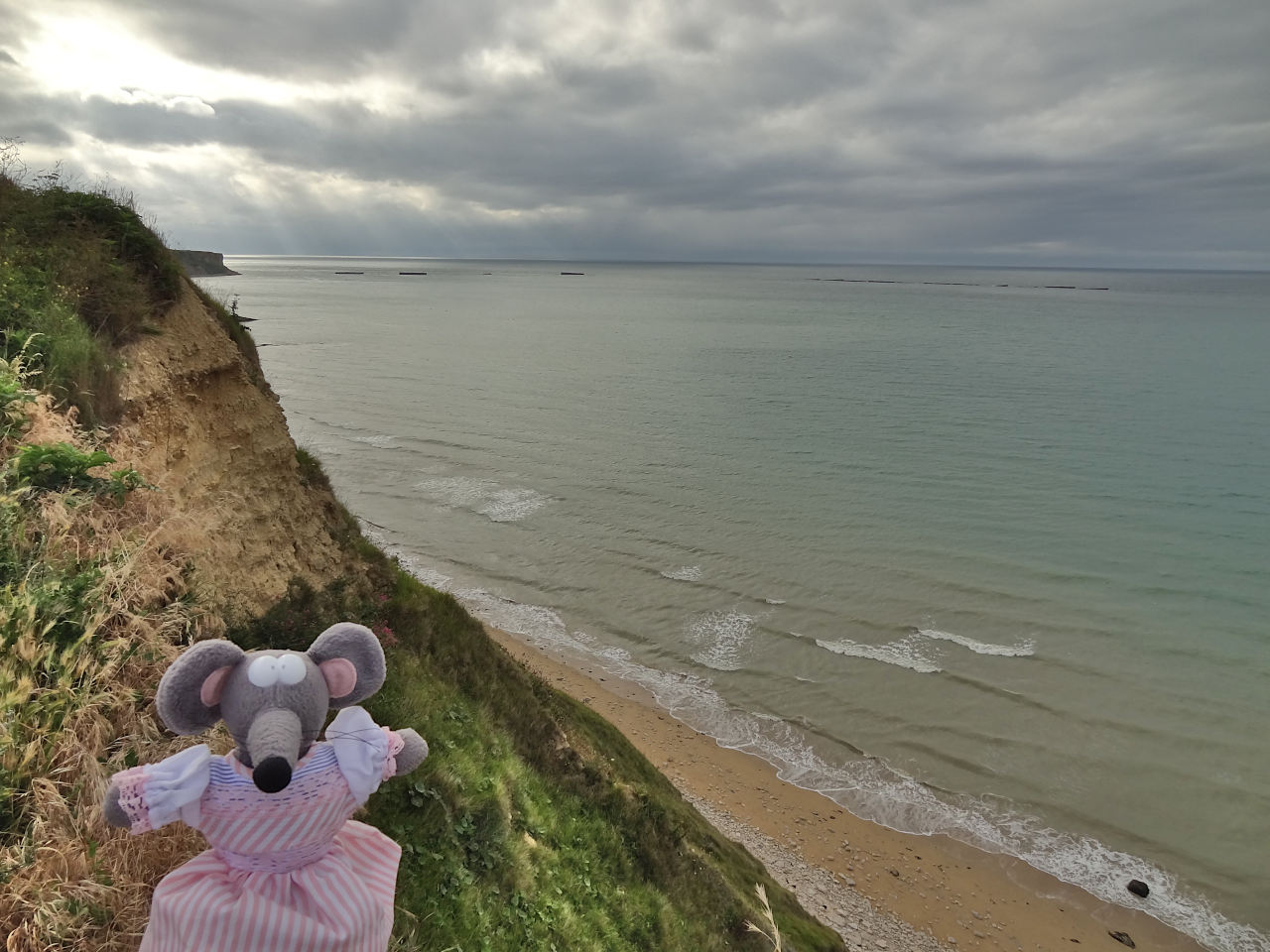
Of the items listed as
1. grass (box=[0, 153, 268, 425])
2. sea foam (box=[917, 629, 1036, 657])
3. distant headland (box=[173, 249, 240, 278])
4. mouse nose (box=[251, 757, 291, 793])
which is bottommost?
sea foam (box=[917, 629, 1036, 657])

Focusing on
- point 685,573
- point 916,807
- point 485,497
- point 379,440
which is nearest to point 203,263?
point 379,440

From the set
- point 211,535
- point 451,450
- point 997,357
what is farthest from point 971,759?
point 997,357

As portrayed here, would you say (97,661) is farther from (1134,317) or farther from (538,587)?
(1134,317)

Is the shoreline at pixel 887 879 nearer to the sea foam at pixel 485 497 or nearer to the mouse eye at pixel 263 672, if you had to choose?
the mouse eye at pixel 263 672

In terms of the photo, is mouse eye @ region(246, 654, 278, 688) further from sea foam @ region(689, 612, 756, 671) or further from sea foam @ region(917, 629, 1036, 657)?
sea foam @ region(917, 629, 1036, 657)

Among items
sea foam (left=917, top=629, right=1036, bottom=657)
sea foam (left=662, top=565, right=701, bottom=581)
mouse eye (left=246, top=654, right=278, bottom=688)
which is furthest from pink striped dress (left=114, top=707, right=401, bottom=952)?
sea foam (left=662, top=565, right=701, bottom=581)

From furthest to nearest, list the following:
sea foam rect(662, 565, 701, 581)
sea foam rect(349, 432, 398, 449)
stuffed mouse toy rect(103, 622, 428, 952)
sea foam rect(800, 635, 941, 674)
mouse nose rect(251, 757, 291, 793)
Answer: sea foam rect(349, 432, 398, 449), sea foam rect(662, 565, 701, 581), sea foam rect(800, 635, 941, 674), stuffed mouse toy rect(103, 622, 428, 952), mouse nose rect(251, 757, 291, 793)
